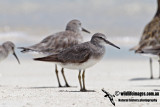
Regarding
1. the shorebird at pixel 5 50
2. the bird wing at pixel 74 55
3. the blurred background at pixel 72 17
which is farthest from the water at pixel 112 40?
the bird wing at pixel 74 55

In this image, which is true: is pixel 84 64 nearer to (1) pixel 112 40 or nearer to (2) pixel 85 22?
(1) pixel 112 40

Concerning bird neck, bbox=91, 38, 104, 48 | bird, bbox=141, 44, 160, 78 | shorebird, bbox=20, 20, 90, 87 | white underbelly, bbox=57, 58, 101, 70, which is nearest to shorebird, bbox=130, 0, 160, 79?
bird, bbox=141, 44, 160, 78

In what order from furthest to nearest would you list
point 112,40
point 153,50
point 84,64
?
point 112,40, point 153,50, point 84,64

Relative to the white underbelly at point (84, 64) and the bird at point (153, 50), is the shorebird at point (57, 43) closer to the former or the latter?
the white underbelly at point (84, 64)

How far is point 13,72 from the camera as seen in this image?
18.1m

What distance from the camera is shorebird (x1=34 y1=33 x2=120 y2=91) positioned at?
10180 mm

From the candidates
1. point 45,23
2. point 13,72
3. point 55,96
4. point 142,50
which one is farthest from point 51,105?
point 45,23

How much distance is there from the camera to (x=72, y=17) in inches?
1398

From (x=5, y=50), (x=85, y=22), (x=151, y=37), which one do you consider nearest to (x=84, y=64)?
(x=5, y=50)

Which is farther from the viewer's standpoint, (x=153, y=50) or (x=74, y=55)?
(x=153, y=50)

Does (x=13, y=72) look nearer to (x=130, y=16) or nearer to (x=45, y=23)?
(x=45, y=23)

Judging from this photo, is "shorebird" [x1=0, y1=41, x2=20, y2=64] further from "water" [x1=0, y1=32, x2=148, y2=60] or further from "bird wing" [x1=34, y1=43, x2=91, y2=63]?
"water" [x1=0, y1=32, x2=148, y2=60]

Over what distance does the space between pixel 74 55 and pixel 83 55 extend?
0.30 m

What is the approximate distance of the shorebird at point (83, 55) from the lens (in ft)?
33.4
